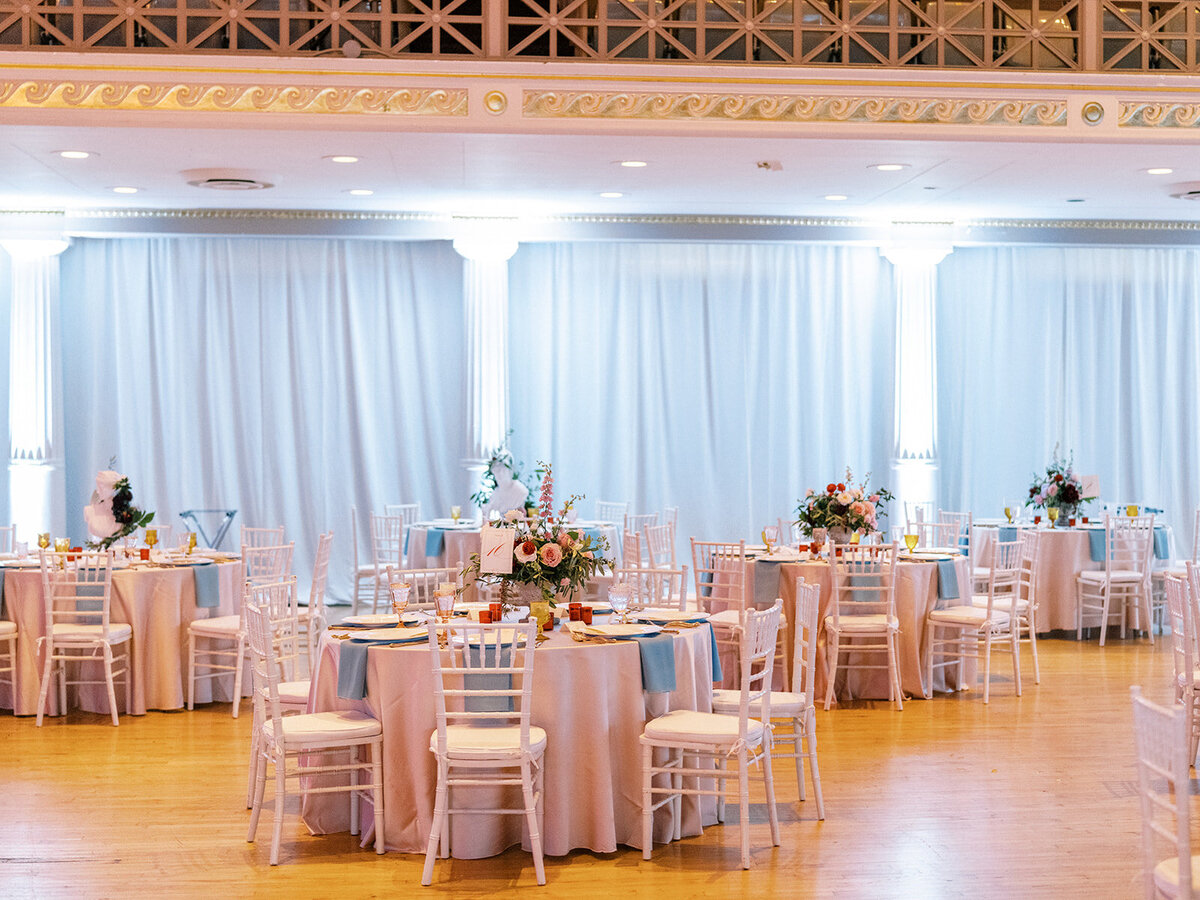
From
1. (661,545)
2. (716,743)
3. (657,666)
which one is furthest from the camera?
(661,545)

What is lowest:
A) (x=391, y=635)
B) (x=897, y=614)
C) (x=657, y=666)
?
(x=897, y=614)

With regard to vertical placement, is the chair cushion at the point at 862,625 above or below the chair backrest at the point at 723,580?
below

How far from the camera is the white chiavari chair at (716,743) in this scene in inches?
194

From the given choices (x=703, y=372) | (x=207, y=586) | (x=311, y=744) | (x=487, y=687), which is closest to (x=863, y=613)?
(x=487, y=687)

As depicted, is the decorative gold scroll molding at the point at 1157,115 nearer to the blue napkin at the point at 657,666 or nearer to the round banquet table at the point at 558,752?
the blue napkin at the point at 657,666

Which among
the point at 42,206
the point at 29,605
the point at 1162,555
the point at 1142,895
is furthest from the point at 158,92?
the point at 1162,555

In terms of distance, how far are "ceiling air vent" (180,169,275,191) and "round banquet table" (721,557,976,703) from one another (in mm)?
4517

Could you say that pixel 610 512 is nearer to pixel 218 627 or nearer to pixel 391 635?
pixel 218 627

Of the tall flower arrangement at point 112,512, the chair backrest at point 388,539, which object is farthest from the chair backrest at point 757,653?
the chair backrest at point 388,539

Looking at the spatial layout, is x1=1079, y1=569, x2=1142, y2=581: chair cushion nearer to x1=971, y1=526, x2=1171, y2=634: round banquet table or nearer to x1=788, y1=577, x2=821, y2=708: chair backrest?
x1=971, y1=526, x2=1171, y2=634: round banquet table

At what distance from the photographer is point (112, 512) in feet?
27.1

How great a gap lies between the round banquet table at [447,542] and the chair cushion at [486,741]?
4.97 meters

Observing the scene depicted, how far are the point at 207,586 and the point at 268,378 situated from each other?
422cm

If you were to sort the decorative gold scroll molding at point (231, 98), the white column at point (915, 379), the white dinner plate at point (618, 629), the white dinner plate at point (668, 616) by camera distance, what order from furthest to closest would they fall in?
1. the white column at point (915, 379)
2. the decorative gold scroll molding at point (231, 98)
3. the white dinner plate at point (668, 616)
4. the white dinner plate at point (618, 629)
